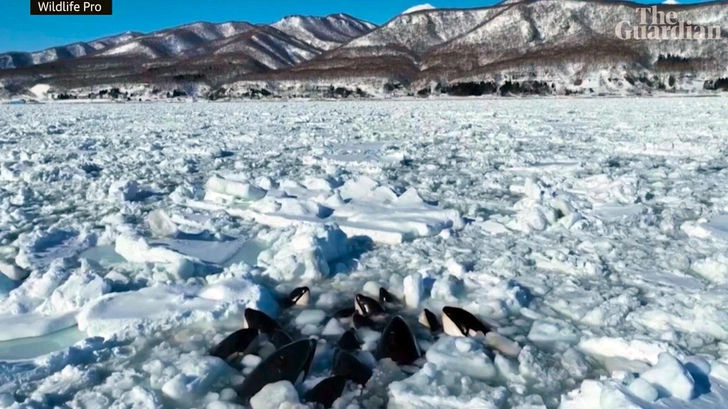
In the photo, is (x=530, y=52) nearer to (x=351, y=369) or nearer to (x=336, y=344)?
(x=336, y=344)

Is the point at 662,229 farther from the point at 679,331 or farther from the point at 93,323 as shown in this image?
the point at 93,323

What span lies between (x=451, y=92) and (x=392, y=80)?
13189 mm

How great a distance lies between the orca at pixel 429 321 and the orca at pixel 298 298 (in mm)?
633

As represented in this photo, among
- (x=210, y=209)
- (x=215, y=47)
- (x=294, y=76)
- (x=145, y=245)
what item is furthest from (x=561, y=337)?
(x=215, y=47)

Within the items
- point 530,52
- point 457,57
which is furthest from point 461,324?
point 530,52

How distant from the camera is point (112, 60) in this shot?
364 feet

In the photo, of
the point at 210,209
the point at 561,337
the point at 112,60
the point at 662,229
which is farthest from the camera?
the point at 112,60

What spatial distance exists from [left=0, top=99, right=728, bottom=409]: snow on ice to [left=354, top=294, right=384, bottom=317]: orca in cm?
15

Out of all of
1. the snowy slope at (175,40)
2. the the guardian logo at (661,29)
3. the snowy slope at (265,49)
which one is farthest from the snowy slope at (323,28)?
the the guardian logo at (661,29)

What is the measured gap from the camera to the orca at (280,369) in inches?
81.7

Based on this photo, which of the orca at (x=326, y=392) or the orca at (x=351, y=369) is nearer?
the orca at (x=326, y=392)

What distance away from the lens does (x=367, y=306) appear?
278 centimetres

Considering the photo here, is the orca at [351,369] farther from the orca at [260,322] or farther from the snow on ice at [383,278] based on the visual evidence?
the orca at [260,322]

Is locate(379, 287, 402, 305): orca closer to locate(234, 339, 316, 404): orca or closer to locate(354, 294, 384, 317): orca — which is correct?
locate(354, 294, 384, 317): orca
